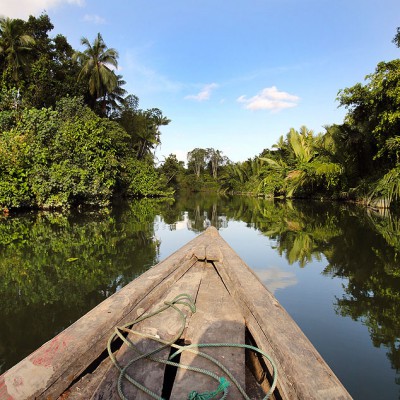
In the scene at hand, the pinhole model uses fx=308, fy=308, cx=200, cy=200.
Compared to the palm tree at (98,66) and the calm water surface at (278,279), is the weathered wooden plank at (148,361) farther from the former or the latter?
the palm tree at (98,66)

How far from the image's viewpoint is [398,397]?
2035 mm

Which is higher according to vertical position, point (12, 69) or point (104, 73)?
point (104, 73)

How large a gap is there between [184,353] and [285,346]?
0.55 metres

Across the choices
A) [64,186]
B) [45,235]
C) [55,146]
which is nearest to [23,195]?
[64,186]

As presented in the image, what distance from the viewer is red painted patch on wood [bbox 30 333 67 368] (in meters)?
1.40

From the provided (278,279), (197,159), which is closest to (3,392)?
(278,279)

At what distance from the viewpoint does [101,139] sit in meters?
14.5

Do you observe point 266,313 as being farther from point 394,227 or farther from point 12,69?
point 12,69

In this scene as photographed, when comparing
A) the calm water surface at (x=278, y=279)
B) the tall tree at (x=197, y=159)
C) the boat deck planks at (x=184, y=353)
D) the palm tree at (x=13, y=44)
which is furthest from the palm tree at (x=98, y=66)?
the tall tree at (x=197, y=159)

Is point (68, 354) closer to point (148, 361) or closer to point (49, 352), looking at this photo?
point (49, 352)

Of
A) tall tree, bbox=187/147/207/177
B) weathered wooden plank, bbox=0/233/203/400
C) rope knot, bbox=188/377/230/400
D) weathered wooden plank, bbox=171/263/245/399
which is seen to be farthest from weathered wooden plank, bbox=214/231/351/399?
tall tree, bbox=187/147/207/177

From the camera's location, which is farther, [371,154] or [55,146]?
[371,154]

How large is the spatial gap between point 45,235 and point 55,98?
15717 mm

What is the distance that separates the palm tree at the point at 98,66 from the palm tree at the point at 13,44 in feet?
13.5
